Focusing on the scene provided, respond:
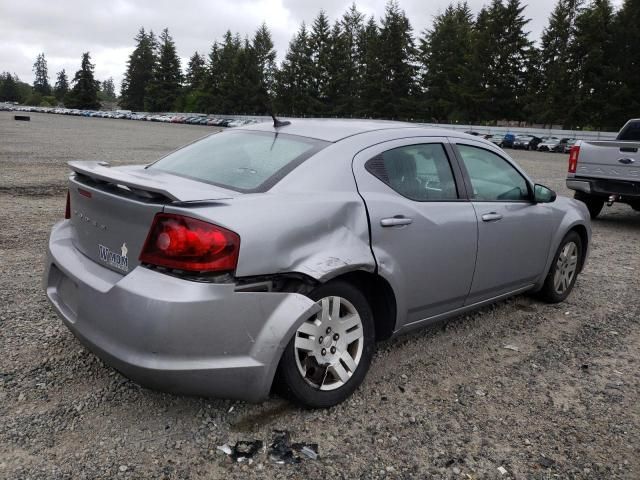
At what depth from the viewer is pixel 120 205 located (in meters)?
2.80

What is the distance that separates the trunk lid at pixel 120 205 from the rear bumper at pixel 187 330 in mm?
151

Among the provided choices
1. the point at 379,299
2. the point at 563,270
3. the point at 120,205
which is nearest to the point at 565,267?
the point at 563,270

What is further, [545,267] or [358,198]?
[545,267]

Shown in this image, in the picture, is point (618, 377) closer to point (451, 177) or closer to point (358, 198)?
point (451, 177)

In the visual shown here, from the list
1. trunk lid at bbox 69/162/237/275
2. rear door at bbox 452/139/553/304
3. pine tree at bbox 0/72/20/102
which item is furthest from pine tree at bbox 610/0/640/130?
pine tree at bbox 0/72/20/102

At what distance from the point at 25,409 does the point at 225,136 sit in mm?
2076

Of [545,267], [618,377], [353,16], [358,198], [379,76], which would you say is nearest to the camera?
[358,198]

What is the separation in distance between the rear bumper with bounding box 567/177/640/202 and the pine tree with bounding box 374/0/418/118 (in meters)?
67.0

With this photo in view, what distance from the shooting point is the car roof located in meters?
3.46

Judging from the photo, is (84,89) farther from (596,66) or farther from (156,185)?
(156,185)

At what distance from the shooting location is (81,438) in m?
2.71

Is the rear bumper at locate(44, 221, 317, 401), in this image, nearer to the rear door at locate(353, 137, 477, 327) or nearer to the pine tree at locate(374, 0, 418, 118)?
the rear door at locate(353, 137, 477, 327)

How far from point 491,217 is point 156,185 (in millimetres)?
2348

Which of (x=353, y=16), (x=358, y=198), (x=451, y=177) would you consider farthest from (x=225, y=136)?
(x=353, y=16)
